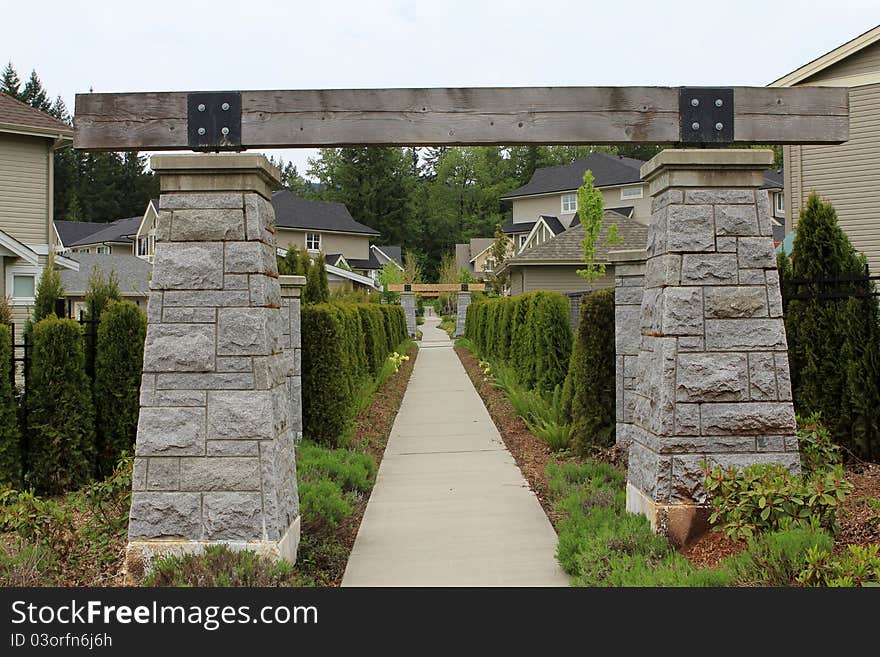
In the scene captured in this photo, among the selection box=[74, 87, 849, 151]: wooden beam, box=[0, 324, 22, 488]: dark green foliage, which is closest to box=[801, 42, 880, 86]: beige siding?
box=[74, 87, 849, 151]: wooden beam

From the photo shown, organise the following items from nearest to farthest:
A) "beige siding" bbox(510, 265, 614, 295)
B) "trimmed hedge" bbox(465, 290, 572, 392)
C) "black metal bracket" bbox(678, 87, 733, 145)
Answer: "black metal bracket" bbox(678, 87, 733, 145), "trimmed hedge" bbox(465, 290, 572, 392), "beige siding" bbox(510, 265, 614, 295)

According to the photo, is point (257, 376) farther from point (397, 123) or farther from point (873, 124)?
point (873, 124)

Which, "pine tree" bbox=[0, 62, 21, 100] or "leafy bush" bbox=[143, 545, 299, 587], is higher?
"pine tree" bbox=[0, 62, 21, 100]

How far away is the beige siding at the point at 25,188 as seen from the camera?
17922mm

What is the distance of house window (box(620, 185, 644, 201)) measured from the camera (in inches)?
1585

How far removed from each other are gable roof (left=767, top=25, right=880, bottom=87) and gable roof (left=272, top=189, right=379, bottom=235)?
38.3 m

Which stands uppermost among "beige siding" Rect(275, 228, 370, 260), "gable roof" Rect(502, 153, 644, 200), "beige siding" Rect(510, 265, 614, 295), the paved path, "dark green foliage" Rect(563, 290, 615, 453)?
"gable roof" Rect(502, 153, 644, 200)

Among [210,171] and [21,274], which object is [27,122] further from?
[210,171]

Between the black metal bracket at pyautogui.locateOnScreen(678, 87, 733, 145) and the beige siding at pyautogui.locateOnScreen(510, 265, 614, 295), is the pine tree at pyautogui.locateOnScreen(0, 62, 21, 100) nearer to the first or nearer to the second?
the beige siding at pyautogui.locateOnScreen(510, 265, 614, 295)

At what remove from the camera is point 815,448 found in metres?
5.78

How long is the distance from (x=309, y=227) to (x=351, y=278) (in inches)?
534

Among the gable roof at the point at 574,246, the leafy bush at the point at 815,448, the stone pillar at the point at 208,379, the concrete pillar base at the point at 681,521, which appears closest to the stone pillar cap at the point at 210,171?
the stone pillar at the point at 208,379

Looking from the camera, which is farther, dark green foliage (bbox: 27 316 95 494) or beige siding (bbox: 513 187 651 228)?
beige siding (bbox: 513 187 651 228)

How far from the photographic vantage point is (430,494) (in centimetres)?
708
